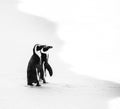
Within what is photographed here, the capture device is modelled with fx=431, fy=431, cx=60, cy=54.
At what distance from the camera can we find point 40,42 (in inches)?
539

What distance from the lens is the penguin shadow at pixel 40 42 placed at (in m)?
7.93

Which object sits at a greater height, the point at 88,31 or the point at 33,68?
the point at 88,31

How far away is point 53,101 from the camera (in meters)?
6.87

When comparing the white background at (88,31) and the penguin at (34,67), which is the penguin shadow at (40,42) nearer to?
the penguin at (34,67)

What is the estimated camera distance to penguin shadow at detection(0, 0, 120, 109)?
26.0 ft

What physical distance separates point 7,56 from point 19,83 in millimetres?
3274

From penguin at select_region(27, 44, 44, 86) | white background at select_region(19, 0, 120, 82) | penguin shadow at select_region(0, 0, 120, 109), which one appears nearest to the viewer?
penguin at select_region(27, 44, 44, 86)

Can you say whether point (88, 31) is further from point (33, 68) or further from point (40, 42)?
point (33, 68)

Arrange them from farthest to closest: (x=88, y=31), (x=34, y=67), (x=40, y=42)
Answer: (x=88, y=31)
(x=40, y=42)
(x=34, y=67)

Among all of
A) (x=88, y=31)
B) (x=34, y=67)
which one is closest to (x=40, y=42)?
(x=88, y=31)

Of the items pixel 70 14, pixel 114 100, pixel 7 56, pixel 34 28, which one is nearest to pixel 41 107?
pixel 114 100

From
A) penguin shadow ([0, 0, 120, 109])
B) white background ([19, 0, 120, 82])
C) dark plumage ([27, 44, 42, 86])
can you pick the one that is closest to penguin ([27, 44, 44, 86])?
dark plumage ([27, 44, 42, 86])

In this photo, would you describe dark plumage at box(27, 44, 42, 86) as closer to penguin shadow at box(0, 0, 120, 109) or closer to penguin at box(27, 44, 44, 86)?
penguin at box(27, 44, 44, 86)

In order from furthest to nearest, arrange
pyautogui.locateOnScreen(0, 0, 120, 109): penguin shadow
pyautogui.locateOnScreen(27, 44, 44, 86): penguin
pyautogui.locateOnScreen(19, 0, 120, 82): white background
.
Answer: pyautogui.locateOnScreen(19, 0, 120, 82): white background, pyautogui.locateOnScreen(0, 0, 120, 109): penguin shadow, pyautogui.locateOnScreen(27, 44, 44, 86): penguin
